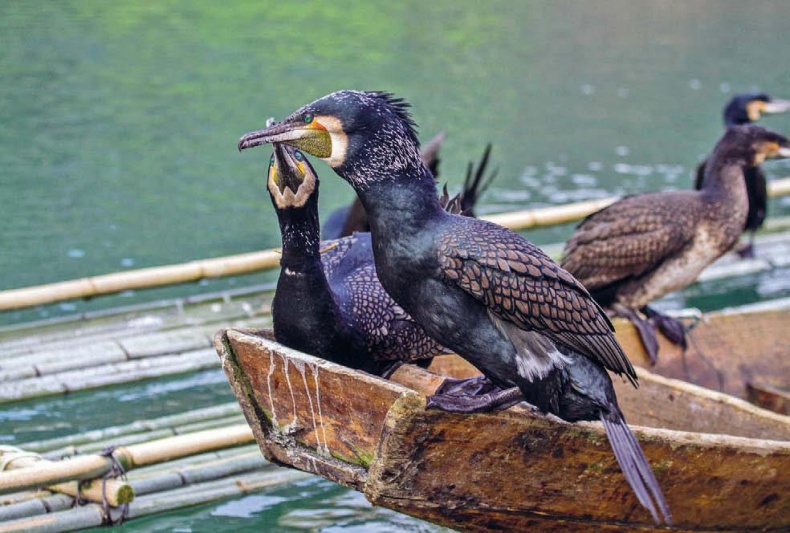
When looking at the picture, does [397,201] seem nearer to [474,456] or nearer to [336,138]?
[336,138]

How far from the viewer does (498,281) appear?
338 centimetres

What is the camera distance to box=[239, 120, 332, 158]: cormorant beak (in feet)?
10.7

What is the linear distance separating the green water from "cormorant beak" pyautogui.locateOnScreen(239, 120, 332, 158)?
87.6 inches

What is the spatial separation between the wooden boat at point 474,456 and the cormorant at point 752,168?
2.57m

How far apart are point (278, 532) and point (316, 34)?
446 inches

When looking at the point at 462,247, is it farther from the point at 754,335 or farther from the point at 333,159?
the point at 754,335

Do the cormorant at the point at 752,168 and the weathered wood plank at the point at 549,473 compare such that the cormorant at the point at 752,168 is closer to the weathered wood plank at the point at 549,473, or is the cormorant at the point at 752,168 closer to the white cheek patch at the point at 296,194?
the weathered wood plank at the point at 549,473

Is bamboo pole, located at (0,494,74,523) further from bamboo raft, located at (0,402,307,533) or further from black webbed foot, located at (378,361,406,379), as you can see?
black webbed foot, located at (378,361,406,379)

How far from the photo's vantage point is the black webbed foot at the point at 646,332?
18.6 feet

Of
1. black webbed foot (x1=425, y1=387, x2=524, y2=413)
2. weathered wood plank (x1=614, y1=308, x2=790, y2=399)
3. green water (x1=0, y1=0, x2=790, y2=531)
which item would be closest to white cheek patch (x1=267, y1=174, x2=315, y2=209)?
black webbed foot (x1=425, y1=387, x2=524, y2=413)

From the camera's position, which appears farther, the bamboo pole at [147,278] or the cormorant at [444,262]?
the bamboo pole at [147,278]

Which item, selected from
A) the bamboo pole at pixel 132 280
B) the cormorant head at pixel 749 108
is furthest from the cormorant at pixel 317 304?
the cormorant head at pixel 749 108

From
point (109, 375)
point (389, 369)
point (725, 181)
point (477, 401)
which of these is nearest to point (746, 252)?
point (725, 181)

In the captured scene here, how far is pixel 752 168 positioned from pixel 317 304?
10.8 feet
